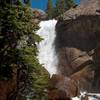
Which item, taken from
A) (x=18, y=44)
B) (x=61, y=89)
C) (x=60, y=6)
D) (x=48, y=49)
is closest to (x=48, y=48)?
(x=48, y=49)

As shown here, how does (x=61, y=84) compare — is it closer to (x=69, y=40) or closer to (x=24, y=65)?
(x=24, y=65)

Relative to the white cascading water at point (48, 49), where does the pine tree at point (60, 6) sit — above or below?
above

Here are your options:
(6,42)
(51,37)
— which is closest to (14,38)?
(6,42)

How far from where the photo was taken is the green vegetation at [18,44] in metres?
20.1

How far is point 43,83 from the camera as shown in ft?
69.3

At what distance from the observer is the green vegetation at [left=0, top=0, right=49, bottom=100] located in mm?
20125

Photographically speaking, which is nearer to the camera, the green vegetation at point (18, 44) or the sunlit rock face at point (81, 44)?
the green vegetation at point (18, 44)

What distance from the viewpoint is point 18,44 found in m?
20.7

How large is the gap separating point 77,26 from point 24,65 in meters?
21.1

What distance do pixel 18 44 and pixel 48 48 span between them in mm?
23060

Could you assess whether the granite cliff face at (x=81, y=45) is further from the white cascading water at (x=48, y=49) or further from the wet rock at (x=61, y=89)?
the wet rock at (x=61, y=89)

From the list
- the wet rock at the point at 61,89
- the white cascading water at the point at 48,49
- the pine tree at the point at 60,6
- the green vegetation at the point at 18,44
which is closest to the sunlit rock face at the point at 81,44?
the white cascading water at the point at 48,49

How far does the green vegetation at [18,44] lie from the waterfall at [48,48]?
1978cm

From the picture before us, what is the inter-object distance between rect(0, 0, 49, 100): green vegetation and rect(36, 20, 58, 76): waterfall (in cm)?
1978
